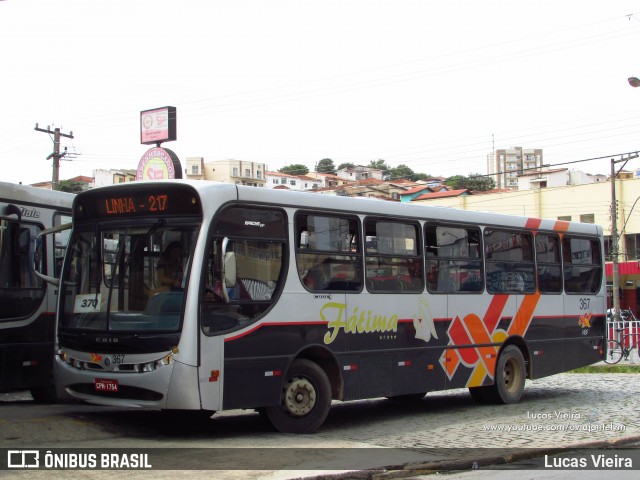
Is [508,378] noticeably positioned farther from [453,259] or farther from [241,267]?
[241,267]

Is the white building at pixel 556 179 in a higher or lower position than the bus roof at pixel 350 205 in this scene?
higher

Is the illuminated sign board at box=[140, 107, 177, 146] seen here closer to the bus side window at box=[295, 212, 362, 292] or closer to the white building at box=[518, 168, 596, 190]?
the bus side window at box=[295, 212, 362, 292]

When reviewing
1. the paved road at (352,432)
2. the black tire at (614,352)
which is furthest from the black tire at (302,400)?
the black tire at (614,352)

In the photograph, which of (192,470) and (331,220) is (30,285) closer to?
(331,220)

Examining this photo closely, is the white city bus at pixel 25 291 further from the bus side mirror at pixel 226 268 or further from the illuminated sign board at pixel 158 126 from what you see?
the illuminated sign board at pixel 158 126

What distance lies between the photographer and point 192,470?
8.18 metres

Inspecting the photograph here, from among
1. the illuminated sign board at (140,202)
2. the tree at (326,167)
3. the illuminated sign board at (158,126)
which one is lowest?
the illuminated sign board at (140,202)

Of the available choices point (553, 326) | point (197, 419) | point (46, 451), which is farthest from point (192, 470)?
point (553, 326)

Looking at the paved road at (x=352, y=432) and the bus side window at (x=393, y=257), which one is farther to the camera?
the bus side window at (x=393, y=257)

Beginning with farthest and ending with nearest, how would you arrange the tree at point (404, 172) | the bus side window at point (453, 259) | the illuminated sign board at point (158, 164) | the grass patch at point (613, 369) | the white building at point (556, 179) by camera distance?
the tree at point (404, 172) < the white building at point (556, 179) < the illuminated sign board at point (158, 164) < the grass patch at point (613, 369) < the bus side window at point (453, 259)

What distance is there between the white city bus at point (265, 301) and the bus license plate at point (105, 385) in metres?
0.02

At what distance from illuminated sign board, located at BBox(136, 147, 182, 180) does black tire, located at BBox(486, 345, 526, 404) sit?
16.6 m

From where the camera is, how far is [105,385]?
9984mm

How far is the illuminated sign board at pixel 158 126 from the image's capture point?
32.2 meters
